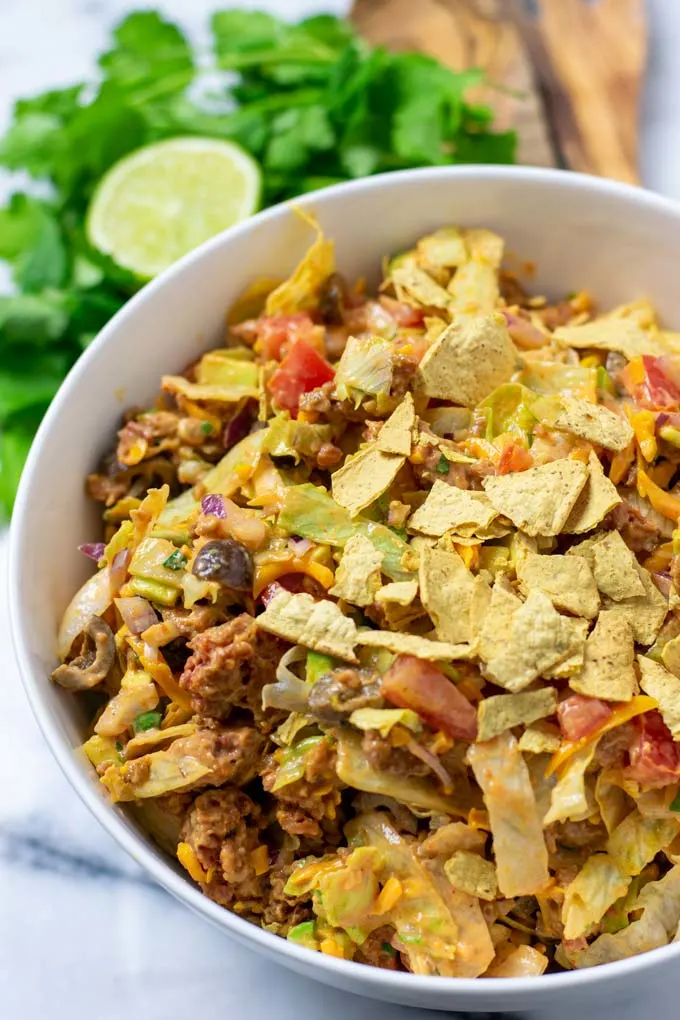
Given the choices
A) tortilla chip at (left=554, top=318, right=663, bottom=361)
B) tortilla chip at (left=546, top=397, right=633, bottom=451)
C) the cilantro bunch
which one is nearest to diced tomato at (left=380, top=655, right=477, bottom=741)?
tortilla chip at (left=546, top=397, right=633, bottom=451)

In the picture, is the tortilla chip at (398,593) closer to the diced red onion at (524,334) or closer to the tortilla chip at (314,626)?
the tortilla chip at (314,626)

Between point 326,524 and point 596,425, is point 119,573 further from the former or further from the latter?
point 596,425

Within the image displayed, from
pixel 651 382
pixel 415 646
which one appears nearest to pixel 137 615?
pixel 415 646

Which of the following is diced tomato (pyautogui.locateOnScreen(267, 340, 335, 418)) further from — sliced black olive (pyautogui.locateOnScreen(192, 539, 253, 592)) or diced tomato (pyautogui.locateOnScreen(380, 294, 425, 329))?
sliced black olive (pyautogui.locateOnScreen(192, 539, 253, 592))

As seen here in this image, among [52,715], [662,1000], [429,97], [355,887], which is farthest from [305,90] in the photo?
[662,1000]

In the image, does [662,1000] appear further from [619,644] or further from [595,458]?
[595,458]
